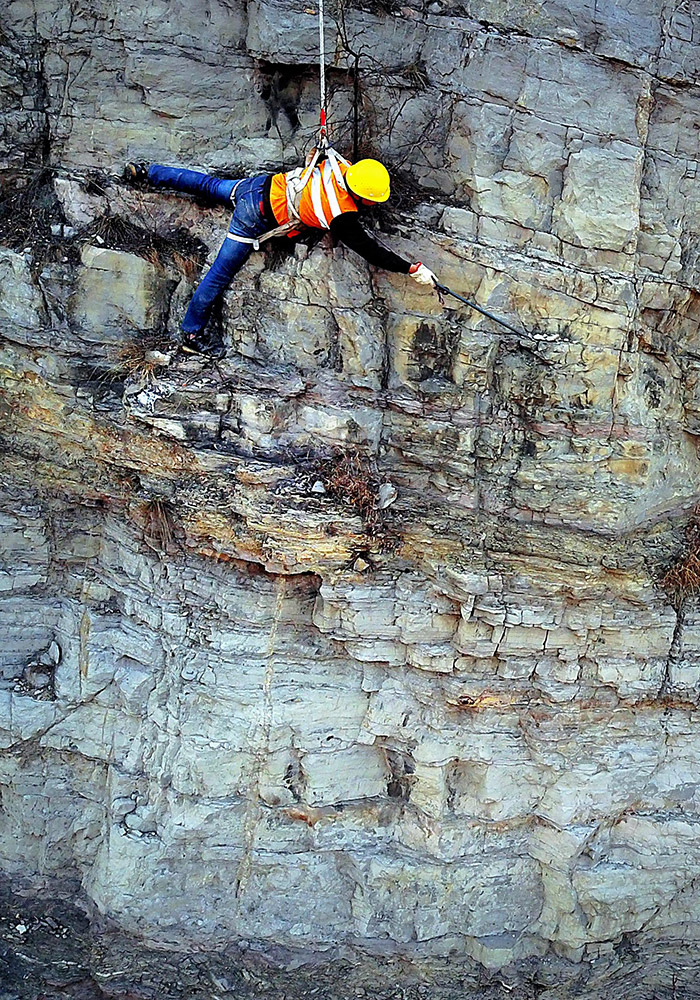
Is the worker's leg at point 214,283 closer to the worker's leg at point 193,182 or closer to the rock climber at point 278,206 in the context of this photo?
the rock climber at point 278,206

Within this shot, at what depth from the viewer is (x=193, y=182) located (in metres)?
5.62

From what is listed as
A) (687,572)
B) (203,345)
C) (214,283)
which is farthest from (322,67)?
(687,572)

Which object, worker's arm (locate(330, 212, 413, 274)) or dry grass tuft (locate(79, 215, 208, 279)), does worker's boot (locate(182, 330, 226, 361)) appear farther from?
worker's arm (locate(330, 212, 413, 274))

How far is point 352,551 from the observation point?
19.0ft

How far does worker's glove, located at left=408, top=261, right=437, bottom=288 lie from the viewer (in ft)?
16.9

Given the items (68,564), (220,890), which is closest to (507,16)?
(68,564)

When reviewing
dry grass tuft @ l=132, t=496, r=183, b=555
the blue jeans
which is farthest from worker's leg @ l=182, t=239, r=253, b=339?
dry grass tuft @ l=132, t=496, r=183, b=555

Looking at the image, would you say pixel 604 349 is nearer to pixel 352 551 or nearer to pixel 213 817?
pixel 352 551

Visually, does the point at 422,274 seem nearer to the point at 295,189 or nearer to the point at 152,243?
the point at 295,189

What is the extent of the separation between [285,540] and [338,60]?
9.17 feet

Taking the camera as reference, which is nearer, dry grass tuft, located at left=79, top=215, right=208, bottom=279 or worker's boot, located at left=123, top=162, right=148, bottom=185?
worker's boot, located at left=123, top=162, right=148, bottom=185

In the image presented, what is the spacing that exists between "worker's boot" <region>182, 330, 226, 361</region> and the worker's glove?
1354 millimetres

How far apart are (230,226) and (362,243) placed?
892 mm

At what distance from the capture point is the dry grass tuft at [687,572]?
19.3 feet
